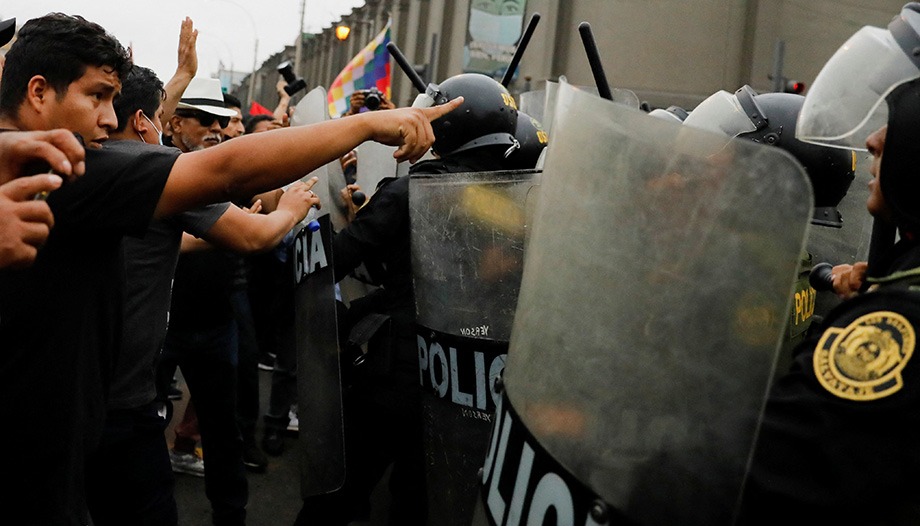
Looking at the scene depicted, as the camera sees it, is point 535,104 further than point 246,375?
No

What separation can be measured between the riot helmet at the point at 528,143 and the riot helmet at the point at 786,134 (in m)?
0.86

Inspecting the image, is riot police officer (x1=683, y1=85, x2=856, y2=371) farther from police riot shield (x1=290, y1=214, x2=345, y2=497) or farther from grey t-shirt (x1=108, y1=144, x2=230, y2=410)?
grey t-shirt (x1=108, y1=144, x2=230, y2=410)

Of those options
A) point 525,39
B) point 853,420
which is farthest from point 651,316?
point 525,39

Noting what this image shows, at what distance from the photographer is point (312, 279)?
3242mm

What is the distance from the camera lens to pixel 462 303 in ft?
8.13

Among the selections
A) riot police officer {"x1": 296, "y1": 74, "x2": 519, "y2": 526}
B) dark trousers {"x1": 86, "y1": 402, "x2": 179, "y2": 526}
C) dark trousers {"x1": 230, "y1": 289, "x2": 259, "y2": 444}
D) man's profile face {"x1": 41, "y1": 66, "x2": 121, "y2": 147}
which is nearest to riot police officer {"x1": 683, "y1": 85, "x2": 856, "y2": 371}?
riot police officer {"x1": 296, "y1": 74, "x2": 519, "y2": 526}

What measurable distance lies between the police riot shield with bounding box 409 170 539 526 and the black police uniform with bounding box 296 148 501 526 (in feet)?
1.28

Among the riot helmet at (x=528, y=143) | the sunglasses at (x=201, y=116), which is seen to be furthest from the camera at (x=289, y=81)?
the riot helmet at (x=528, y=143)

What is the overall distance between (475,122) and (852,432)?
242cm

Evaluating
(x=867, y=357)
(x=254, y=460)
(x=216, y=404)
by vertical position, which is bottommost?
(x=254, y=460)

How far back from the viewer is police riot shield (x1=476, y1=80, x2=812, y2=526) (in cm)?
112

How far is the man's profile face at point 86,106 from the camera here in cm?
195

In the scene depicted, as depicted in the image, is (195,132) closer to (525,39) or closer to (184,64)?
(184,64)

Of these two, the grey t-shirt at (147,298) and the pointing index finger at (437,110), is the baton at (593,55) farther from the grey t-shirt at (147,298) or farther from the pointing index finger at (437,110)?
the grey t-shirt at (147,298)
